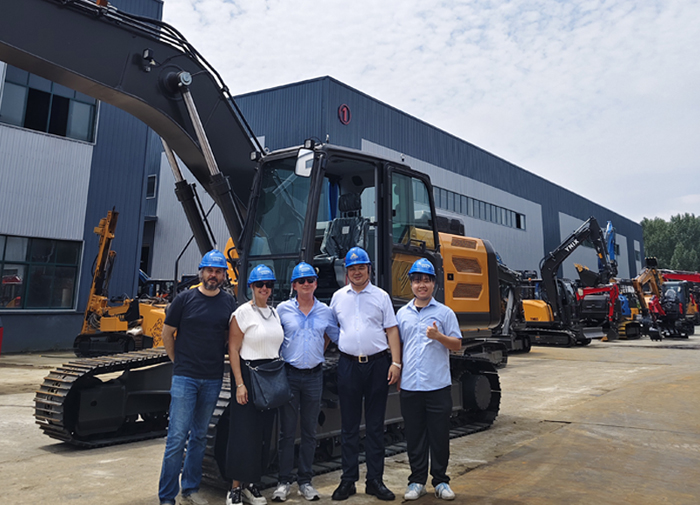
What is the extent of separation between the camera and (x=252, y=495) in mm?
4152

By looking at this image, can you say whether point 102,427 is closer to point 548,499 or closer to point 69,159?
point 548,499

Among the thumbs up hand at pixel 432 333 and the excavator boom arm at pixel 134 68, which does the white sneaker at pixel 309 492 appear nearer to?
the thumbs up hand at pixel 432 333

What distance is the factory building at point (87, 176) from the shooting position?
17.0 m

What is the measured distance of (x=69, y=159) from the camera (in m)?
18.2

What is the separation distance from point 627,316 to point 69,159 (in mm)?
24588

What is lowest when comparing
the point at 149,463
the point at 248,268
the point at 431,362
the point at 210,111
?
the point at 149,463

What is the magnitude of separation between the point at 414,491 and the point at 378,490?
28cm

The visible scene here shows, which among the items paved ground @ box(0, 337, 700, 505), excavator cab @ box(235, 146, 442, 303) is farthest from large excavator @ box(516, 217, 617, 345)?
excavator cab @ box(235, 146, 442, 303)

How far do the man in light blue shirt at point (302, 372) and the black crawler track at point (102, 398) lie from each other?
235 cm

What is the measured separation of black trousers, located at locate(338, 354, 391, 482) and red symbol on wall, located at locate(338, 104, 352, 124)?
1987 centimetres

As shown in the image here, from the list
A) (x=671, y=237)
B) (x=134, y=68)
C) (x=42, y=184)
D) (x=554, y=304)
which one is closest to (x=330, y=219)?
(x=134, y=68)

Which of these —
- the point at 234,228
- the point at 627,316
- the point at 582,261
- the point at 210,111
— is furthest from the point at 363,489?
the point at 582,261

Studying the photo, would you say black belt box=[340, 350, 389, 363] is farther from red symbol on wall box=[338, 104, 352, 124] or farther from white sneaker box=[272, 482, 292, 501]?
red symbol on wall box=[338, 104, 352, 124]

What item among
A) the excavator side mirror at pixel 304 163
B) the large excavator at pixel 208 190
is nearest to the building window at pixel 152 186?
the large excavator at pixel 208 190
